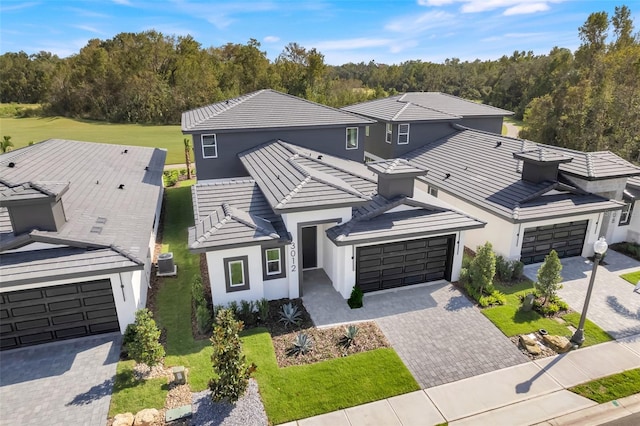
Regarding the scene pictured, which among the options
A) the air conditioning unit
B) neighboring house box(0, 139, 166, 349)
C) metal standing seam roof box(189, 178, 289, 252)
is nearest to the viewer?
neighboring house box(0, 139, 166, 349)

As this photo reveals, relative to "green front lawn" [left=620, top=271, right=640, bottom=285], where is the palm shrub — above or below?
above

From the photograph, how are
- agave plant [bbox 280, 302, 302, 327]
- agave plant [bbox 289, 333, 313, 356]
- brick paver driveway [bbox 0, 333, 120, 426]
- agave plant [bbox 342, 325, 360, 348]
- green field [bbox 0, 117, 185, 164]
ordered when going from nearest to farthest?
brick paver driveway [bbox 0, 333, 120, 426] < agave plant [bbox 289, 333, 313, 356] < agave plant [bbox 342, 325, 360, 348] < agave plant [bbox 280, 302, 302, 327] < green field [bbox 0, 117, 185, 164]

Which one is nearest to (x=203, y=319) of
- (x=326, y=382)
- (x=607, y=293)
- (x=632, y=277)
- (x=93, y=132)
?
(x=326, y=382)

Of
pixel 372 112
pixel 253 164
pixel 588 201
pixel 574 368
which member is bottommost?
pixel 574 368

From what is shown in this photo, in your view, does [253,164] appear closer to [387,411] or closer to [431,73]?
[387,411]

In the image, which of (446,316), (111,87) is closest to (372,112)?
(446,316)

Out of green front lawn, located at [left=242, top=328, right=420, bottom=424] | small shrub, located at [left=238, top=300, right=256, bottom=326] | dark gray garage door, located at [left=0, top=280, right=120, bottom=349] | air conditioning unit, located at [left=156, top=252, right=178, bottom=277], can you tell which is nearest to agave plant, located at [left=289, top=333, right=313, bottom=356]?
green front lawn, located at [left=242, top=328, right=420, bottom=424]

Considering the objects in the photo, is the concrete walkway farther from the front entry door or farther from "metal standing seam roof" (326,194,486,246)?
the front entry door
